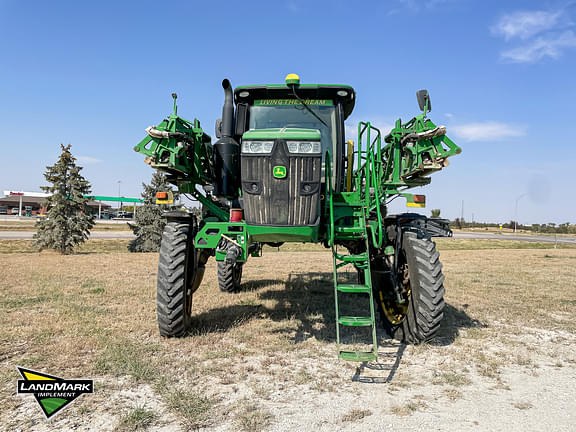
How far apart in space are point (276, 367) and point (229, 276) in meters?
4.10

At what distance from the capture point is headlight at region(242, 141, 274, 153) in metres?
4.35

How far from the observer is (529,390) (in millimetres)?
3646

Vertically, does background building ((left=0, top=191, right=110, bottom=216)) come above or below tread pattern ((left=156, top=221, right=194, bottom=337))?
above

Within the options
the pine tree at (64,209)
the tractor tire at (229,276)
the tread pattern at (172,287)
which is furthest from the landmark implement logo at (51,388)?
the pine tree at (64,209)

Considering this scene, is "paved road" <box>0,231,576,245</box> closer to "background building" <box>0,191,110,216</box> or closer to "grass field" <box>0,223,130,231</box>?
"grass field" <box>0,223,130,231</box>

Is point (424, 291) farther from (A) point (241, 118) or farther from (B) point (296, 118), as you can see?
(A) point (241, 118)

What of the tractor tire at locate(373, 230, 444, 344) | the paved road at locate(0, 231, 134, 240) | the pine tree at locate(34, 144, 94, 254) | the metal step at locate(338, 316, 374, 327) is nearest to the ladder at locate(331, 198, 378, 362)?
the metal step at locate(338, 316, 374, 327)

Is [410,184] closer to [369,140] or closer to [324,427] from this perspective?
[369,140]

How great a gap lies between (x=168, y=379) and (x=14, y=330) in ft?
8.91

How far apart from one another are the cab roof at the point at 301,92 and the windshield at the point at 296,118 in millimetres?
129

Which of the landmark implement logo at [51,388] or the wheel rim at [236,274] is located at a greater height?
the wheel rim at [236,274]

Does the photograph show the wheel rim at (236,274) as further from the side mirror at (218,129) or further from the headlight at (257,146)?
the headlight at (257,146)

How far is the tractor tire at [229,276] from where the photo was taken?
26.1 feet

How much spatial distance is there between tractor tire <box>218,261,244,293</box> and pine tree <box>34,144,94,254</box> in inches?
494
